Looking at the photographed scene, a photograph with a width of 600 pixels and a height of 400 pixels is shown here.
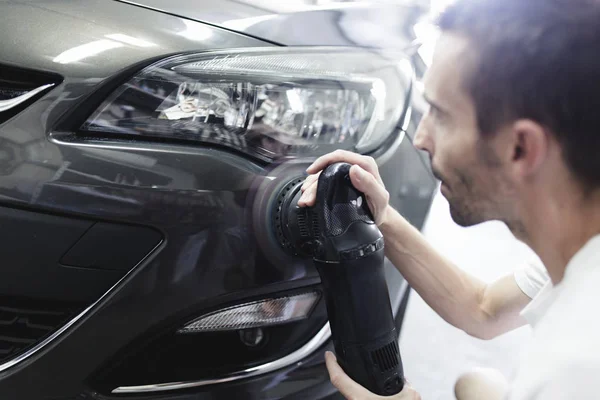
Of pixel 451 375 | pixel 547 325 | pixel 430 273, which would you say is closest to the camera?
pixel 547 325

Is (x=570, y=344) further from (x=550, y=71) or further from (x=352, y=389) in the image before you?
(x=352, y=389)

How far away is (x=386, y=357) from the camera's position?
3.41 feet

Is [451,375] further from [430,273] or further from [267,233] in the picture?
[267,233]

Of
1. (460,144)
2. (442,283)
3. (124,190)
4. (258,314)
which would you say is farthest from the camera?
(442,283)

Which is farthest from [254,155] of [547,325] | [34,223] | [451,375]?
[451,375]

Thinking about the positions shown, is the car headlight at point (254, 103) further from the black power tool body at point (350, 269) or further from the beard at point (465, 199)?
the beard at point (465, 199)

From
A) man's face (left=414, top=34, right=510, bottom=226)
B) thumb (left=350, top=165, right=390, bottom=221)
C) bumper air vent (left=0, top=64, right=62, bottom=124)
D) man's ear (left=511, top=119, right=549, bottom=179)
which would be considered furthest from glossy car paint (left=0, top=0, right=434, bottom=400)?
man's ear (left=511, top=119, right=549, bottom=179)

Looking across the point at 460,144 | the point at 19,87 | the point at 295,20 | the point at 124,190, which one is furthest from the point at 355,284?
the point at 19,87

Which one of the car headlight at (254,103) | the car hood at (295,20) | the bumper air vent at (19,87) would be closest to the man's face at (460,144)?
the car headlight at (254,103)

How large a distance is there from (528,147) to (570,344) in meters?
0.24

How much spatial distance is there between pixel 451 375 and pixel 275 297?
3.18ft

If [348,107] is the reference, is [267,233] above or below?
below

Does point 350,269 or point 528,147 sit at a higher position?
point 528,147

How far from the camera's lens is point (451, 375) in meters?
1.87
